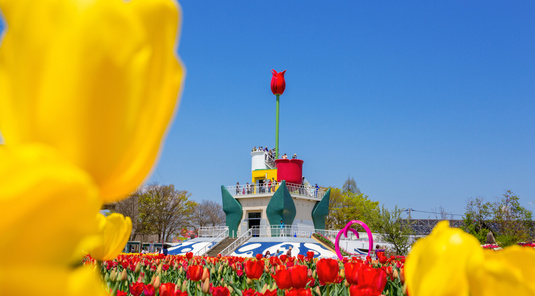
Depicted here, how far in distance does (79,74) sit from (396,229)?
634 inches

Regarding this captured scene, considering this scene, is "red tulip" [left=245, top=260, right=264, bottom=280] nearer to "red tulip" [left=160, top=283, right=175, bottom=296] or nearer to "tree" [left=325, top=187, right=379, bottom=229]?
"red tulip" [left=160, top=283, right=175, bottom=296]

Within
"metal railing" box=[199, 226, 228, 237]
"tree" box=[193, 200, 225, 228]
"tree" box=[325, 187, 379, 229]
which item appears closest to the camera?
"metal railing" box=[199, 226, 228, 237]

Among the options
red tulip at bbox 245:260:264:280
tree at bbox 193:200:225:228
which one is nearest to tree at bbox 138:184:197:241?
tree at bbox 193:200:225:228

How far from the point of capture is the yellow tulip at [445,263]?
0.38 meters

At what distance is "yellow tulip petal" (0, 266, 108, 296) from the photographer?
27 centimetres

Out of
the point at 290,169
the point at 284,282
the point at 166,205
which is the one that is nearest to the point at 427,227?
the point at 290,169

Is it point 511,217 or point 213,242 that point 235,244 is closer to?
point 213,242

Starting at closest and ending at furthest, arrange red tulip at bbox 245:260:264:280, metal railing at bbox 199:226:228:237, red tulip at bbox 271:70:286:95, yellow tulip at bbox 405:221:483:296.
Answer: yellow tulip at bbox 405:221:483:296
red tulip at bbox 245:260:264:280
metal railing at bbox 199:226:228:237
red tulip at bbox 271:70:286:95

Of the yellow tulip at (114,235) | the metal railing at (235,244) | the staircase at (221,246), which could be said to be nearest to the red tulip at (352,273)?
the yellow tulip at (114,235)

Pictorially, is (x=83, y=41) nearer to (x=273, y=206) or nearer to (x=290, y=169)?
(x=273, y=206)

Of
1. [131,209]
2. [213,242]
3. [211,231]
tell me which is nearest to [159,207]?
[131,209]

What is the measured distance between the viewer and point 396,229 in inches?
606

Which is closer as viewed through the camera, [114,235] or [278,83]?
[114,235]

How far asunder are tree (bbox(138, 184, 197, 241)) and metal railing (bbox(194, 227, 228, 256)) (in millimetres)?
11677
